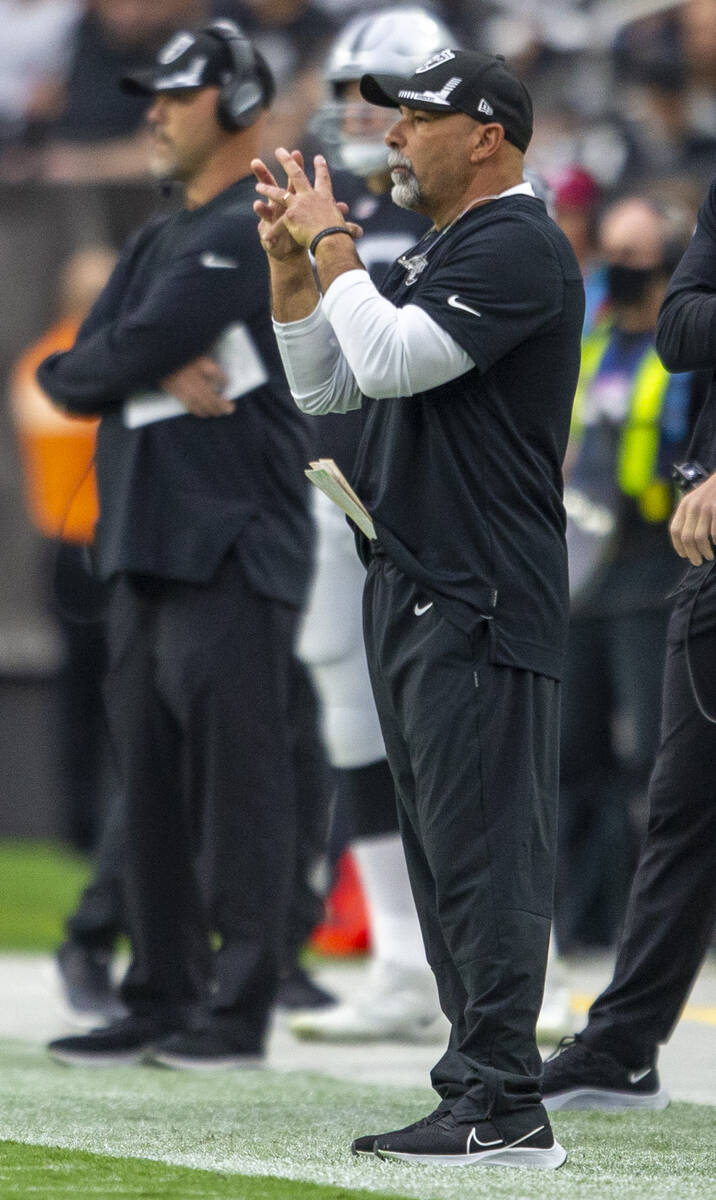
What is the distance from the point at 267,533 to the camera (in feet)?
15.7

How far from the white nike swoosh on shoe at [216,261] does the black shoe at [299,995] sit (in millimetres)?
2088

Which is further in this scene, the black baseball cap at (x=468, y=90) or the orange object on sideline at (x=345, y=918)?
the orange object on sideline at (x=345, y=918)

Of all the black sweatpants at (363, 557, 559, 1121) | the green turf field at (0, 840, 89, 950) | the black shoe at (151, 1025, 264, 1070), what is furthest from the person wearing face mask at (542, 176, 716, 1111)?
the green turf field at (0, 840, 89, 950)

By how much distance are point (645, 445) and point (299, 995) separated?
2098 mm

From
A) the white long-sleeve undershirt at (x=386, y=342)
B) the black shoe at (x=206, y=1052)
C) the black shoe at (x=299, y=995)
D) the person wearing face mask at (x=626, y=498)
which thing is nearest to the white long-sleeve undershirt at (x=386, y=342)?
the white long-sleeve undershirt at (x=386, y=342)

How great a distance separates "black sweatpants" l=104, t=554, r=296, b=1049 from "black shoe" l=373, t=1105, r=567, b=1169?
1.24m

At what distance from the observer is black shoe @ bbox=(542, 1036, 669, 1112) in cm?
412

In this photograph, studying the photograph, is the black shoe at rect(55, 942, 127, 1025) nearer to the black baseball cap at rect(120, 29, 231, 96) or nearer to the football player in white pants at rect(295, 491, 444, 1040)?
the football player in white pants at rect(295, 491, 444, 1040)

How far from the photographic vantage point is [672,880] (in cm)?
402

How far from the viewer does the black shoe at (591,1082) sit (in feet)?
13.5

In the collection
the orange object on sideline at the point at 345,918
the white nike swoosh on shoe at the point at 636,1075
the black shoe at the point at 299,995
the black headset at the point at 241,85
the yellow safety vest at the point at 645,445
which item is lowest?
the orange object on sideline at the point at 345,918

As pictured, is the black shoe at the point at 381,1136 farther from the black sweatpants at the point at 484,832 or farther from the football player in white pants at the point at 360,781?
the football player in white pants at the point at 360,781

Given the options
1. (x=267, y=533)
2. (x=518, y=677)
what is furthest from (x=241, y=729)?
(x=518, y=677)

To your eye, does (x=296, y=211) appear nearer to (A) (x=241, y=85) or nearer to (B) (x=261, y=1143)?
(A) (x=241, y=85)
